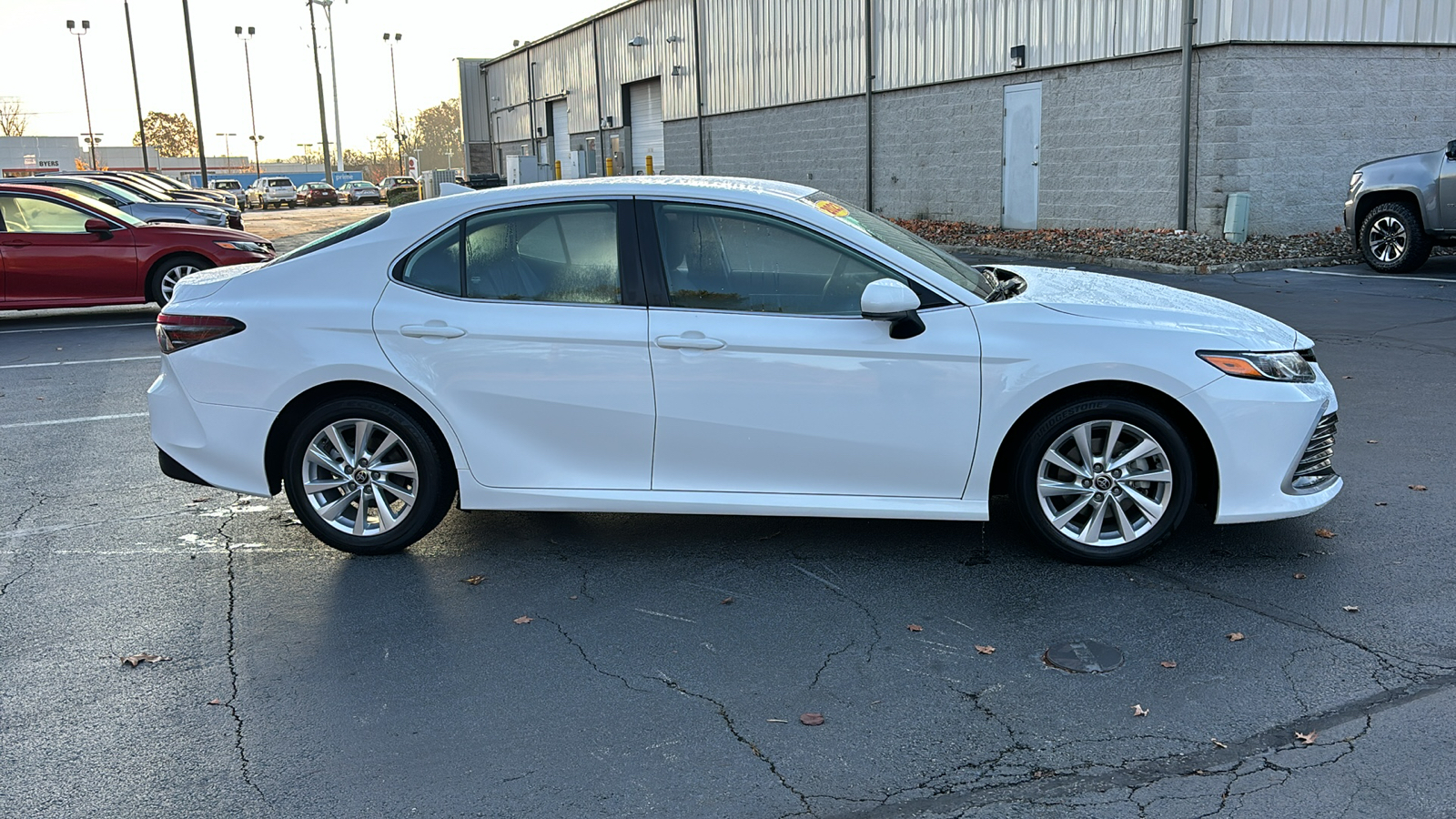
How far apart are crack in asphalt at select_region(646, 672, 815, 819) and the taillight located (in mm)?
2545

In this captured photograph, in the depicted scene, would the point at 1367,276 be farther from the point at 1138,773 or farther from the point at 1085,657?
the point at 1138,773

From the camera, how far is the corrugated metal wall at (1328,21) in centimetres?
1692

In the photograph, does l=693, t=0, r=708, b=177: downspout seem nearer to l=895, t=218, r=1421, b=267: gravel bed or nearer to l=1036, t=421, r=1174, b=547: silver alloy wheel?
l=895, t=218, r=1421, b=267: gravel bed

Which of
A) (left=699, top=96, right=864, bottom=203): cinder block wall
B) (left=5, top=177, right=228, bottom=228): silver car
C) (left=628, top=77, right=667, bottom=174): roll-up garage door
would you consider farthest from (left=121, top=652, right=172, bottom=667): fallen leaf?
(left=628, top=77, right=667, bottom=174): roll-up garage door

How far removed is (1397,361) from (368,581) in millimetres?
7743

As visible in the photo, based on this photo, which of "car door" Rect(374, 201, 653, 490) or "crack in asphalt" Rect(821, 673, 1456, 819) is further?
"car door" Rect(374, 201, 653, 490)

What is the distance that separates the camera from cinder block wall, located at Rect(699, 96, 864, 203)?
90.2 ft

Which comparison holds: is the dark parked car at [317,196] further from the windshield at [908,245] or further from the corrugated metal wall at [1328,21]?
the windshield at [908,245]

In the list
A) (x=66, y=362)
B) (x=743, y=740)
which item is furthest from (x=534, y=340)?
(x=66, y=362)

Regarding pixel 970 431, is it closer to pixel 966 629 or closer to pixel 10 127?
pixel 966 629

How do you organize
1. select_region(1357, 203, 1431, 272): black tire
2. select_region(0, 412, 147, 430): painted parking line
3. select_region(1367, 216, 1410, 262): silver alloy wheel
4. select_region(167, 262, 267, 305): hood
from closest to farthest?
1. select_region(167, 262, 267, 305): hood
2. select_region(0, 412, 147, 430): painted parking line
3. select_region(1357, 203, 1431, 272): black tire
4. select_region(1367, 216, 1410, 262): silver alloy wheel

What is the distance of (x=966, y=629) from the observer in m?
4.18

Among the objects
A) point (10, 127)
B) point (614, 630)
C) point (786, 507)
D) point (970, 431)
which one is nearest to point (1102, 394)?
point (970, 431)

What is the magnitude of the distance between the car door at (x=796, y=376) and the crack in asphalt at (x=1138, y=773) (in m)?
1.56
